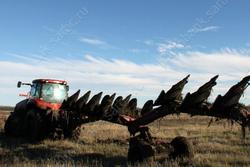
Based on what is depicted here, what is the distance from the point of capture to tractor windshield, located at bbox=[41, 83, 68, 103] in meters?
19.7

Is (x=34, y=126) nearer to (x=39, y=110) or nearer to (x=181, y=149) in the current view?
(x=39, y=110)

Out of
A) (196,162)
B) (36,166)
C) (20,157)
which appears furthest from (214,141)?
(36,166)

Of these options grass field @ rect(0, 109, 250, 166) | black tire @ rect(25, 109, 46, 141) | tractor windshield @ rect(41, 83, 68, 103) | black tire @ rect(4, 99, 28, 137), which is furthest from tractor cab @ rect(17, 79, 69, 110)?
grass field @ rect(0, 109, 250, 166)

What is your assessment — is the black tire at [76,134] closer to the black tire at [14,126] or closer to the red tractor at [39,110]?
the red tractor at [39,110]

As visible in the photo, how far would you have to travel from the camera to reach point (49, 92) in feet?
64.9

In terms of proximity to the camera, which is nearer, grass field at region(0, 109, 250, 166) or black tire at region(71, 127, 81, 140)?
grass field at region(0, 109, 250, 166)

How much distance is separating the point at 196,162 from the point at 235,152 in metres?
3.15

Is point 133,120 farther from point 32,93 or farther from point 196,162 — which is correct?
point 32,93

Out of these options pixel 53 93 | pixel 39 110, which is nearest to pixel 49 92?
pixel 53 93

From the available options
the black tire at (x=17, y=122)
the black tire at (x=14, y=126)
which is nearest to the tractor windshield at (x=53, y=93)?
the black tire at (x=17, y=122)

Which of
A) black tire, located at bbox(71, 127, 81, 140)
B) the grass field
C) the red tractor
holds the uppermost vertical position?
the red tractor

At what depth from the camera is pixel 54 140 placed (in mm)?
18734

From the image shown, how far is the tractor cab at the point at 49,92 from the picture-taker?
765 inches

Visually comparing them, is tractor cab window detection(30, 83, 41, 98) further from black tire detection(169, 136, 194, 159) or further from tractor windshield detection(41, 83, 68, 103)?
black tire detection(169, 136, 194, 159)
